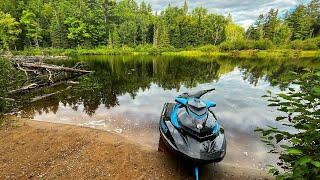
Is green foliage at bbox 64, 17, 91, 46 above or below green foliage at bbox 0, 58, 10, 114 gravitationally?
above

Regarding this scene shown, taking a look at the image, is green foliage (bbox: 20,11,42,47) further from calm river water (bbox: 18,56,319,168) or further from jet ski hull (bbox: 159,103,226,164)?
jet ski hull (bbox: 159,103,226,164)

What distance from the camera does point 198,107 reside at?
6605mm

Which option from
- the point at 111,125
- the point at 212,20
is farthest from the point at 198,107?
the point at 212,20

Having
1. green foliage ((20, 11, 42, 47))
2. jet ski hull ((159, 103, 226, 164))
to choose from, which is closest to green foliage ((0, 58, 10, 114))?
jet ski hull ((159, 103, 226, 164))

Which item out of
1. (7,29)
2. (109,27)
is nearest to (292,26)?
(109,27)

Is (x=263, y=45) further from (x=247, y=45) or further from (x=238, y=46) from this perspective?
(x=238, y=46)

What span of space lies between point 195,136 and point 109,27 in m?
71.6

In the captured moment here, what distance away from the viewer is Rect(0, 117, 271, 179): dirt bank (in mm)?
6289

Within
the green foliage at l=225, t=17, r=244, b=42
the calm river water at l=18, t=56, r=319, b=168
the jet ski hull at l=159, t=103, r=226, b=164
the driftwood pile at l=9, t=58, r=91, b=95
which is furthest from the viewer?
the green foliage at l=225, t=17, r=244, b=42

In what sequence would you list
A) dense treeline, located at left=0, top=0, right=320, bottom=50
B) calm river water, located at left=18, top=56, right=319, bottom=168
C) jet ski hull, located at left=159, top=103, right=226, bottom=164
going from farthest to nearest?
dense treeline, located at left=0, top=0, right=320, bottom=50 → calm river water, located at left=18, top=56, right=319, bottom=168 → jet ski hull, located at left=159, top=103, right=226, bottom=164

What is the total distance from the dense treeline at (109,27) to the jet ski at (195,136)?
2203 inches

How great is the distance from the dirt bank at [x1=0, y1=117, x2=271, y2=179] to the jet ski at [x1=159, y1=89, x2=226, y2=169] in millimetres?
806

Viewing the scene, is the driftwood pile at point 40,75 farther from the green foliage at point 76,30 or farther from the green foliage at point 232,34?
the green foliage at point 232,34

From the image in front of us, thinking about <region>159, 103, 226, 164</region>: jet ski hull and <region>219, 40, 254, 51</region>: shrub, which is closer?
<region>159, 103, 226, 164</region>: jet ski hull
